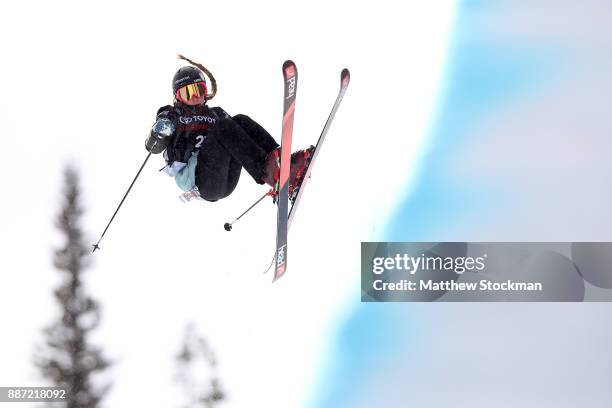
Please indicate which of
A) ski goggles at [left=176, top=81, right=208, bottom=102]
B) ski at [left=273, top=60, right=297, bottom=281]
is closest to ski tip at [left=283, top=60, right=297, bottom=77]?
ski at [left=273, top=60, right=297, bottom=281]

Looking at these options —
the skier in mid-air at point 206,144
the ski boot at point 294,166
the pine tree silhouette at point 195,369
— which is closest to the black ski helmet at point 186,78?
the skier in mid-air at point 206,144

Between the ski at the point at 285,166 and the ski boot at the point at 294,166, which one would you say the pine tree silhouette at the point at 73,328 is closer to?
the ski at the point at 285,166

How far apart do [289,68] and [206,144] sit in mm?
848

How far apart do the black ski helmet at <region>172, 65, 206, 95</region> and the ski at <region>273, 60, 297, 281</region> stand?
76 centimetres

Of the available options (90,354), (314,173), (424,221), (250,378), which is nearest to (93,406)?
(90,354)

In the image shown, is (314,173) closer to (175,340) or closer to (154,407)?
(175,340)

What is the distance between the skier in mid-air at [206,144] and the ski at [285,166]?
5.7 inches

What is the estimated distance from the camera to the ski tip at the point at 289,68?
600 centimetres

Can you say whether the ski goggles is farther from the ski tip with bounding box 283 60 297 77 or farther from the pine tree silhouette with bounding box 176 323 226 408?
the pine tree silhouette with bounding box 176 323 226 408

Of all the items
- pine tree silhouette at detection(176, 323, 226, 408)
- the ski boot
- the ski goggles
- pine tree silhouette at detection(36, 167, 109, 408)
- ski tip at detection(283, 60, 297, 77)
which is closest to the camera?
ski tip at detection(283, 60, 297, 77)

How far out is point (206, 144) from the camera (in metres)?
6.41

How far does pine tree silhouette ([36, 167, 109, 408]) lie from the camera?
27.6 feet

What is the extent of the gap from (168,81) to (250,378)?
310 cm

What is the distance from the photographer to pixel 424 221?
948 centimetres
